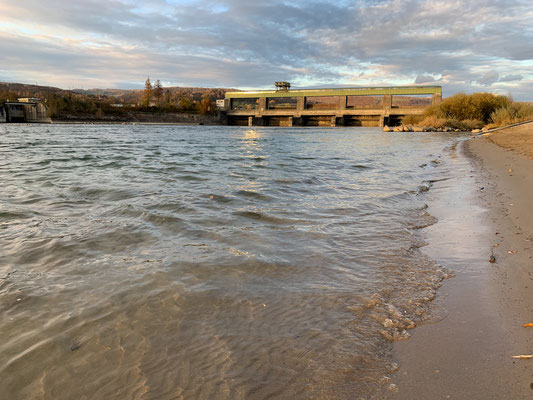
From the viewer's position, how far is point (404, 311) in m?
2.67

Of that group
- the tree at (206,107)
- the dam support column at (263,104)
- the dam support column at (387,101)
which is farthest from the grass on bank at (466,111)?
the tree at (206,107)

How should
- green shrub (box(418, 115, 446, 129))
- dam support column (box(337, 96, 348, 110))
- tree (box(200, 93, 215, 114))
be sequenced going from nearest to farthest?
green shrub (box(418, 115, 446, 129)) → dam support column (box(337, 96, 348, 110)) → tree (box(200, 93, 215, 114))

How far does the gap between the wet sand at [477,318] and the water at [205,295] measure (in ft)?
0.52

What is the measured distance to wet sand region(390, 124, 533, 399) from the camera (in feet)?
5.93

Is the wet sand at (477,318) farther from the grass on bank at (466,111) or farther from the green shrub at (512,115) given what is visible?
the grass on bank at (466,111)

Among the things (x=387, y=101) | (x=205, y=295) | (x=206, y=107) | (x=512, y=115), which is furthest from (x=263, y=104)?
A: (x=205, y=295)

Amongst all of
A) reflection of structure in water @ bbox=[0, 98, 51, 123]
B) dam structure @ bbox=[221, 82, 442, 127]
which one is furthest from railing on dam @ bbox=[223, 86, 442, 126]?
reflection of structure in water @ bbox=[0, 98, 51, 123]

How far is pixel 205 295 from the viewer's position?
295 centimetres

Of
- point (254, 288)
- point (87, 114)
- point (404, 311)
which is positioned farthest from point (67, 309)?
point (87, 114)

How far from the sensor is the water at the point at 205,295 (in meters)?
1.96

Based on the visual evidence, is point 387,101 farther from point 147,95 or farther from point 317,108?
point 147,95

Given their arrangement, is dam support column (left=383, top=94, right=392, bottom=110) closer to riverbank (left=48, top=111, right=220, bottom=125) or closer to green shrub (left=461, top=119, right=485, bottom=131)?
green shrub (left=461, top=119, right=485, bottom=131)

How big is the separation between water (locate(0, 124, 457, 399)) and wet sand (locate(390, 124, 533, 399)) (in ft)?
0.52

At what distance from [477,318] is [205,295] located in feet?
6.64
